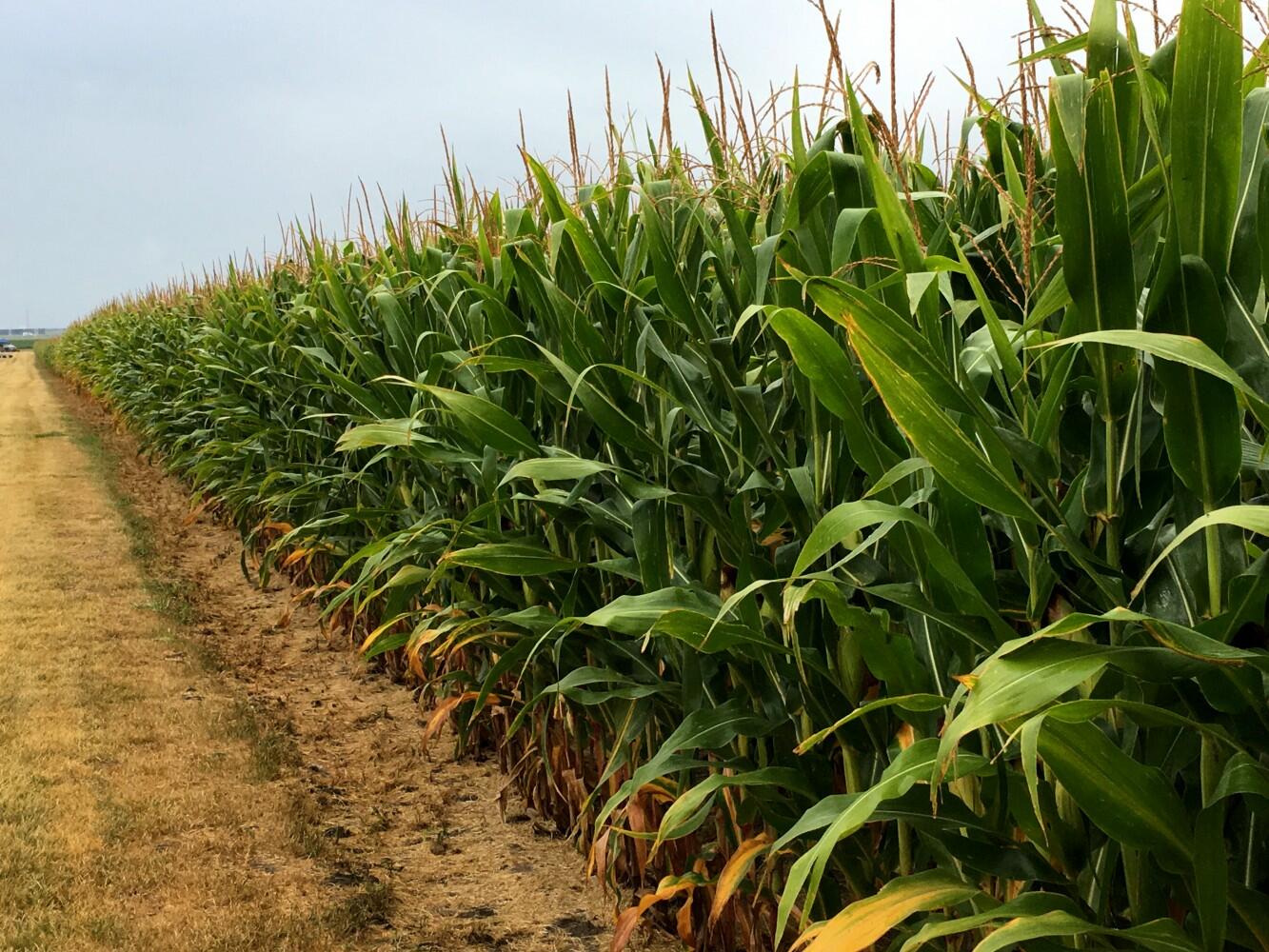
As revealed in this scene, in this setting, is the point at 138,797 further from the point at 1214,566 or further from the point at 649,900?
the point at 1214,566

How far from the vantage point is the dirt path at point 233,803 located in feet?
9.20

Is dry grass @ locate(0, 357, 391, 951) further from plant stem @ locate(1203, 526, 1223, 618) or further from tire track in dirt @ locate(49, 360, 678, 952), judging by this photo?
plant stem @ locate(1203, 526, 1223, 618)

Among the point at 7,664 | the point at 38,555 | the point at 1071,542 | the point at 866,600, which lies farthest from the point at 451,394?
the point at 38,555

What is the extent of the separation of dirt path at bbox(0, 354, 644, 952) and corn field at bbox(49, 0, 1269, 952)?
0.37 metres

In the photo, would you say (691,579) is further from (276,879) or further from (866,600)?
(276,879)

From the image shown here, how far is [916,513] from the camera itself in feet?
4.56

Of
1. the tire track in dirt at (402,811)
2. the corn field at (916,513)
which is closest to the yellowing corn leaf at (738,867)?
the corn field at (916,513)

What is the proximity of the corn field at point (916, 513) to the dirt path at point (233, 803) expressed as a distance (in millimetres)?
370

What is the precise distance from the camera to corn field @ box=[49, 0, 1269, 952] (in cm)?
121

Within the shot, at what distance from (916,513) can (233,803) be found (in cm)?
278

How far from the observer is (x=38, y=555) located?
7008mm

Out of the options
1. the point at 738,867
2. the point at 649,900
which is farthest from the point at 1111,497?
the point at 649,900

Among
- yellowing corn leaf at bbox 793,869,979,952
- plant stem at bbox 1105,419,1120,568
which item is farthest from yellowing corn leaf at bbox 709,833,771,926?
plant stem at bbox 1105,419,1120,568

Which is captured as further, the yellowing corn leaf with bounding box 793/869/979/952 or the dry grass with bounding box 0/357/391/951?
the dry grass with bounding box 0/357/391/951
